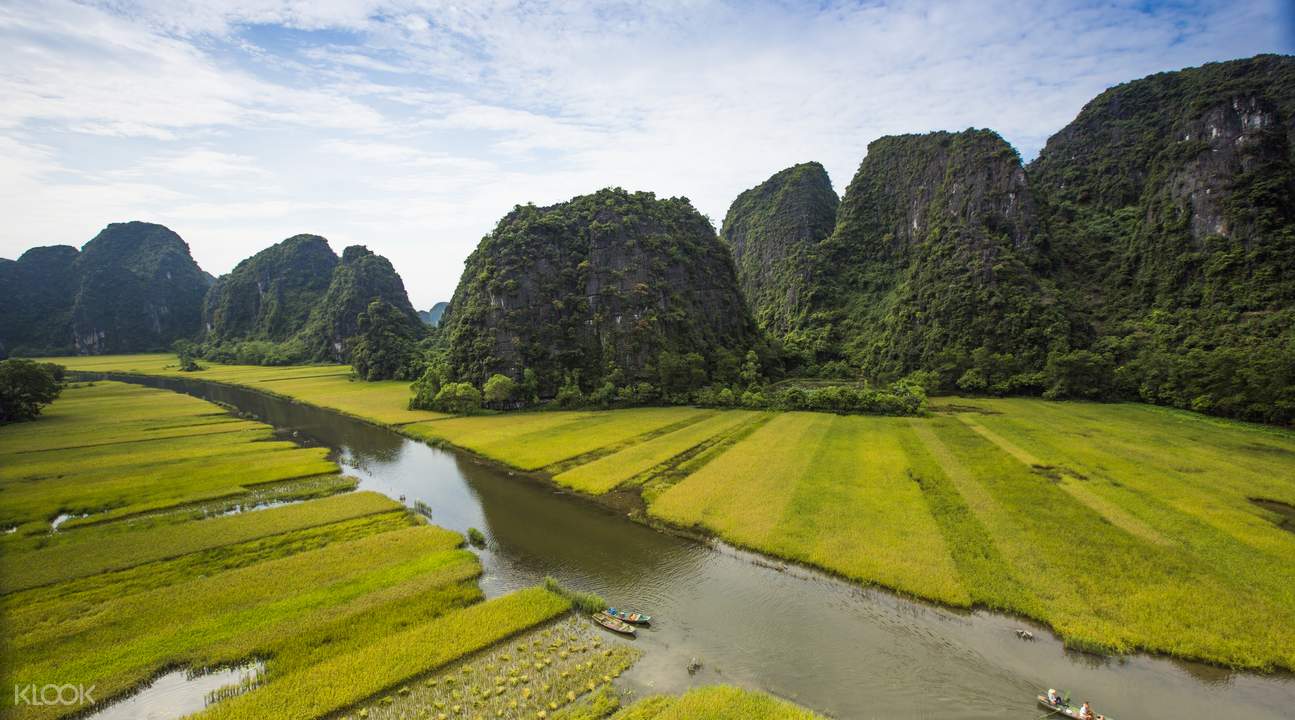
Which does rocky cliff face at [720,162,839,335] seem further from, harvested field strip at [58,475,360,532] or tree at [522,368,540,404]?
harvested field strip at [58,475,360,532]

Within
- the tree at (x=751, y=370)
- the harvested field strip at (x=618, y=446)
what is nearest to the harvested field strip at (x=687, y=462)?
the harvested field strip at (x=618, y=446)

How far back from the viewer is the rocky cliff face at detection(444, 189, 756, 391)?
71.8 m

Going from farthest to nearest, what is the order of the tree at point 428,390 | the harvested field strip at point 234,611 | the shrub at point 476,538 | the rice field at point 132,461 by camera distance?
the tree at point 428,390 → the rice field at point 132,461 → the shrub at point 476,538 → the harvested field strip at point 234,611

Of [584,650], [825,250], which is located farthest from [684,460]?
[825,250]

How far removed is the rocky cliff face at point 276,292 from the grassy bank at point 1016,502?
5392 inches

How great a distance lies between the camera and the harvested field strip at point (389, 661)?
15367mm

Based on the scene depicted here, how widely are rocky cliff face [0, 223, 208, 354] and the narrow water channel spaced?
214 metres

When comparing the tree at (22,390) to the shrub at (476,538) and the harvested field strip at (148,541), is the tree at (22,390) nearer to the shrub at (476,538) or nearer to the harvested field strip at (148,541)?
the harvested field strip at (148,541)

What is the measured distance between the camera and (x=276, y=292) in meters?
163

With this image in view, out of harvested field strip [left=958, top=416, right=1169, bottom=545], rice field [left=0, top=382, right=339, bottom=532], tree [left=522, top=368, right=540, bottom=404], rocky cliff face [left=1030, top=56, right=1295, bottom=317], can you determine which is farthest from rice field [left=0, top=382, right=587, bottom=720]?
rocky cliff face [left=1030, top=56, right=1295, bottom=317]

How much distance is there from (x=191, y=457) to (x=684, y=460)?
41053 mm

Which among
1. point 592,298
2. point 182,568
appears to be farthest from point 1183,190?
point 182,568

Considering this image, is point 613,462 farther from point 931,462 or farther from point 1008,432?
point 1008,432

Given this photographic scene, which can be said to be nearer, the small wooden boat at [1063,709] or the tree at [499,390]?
the small wooden boat at [1063,709]
